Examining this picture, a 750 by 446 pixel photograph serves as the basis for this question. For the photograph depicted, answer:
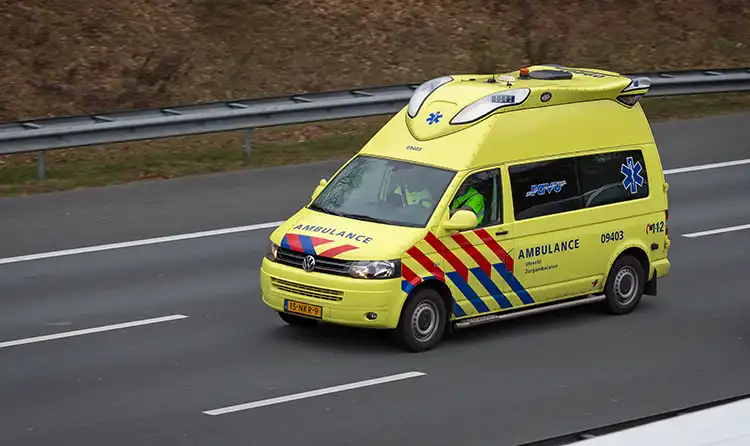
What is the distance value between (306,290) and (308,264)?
23 cm

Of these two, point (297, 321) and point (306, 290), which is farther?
point (297, 321)

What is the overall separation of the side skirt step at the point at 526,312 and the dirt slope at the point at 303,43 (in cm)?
1203

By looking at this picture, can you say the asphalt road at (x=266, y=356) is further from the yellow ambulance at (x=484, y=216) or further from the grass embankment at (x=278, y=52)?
the grass embankment at (x=278, y=52)

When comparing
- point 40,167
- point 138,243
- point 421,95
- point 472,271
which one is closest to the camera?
point 472,271

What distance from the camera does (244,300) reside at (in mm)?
14320

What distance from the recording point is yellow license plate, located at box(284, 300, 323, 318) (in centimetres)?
1230

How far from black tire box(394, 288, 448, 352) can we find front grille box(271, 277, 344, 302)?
0.62 m

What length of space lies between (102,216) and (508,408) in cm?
846

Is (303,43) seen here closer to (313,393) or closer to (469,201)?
(469,201)

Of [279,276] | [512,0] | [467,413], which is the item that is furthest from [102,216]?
[512,0]

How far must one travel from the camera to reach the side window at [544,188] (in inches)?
515

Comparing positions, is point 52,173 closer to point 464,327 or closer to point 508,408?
point 464,327

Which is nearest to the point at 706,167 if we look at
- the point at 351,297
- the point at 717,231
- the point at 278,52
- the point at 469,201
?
the point at 717,231

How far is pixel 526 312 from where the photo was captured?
43.3 feet
